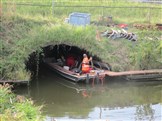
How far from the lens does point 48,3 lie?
29.0 meters

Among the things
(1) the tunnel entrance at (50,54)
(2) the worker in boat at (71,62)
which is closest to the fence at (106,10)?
(1) the tunnel entrance at (50,54)

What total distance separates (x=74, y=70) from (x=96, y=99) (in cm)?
330

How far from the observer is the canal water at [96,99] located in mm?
17125

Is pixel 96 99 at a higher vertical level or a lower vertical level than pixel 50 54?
lower

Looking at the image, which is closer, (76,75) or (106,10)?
(76,75)

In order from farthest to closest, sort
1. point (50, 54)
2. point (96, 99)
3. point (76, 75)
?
point (50, 54) → point (76, 75) → point (96, 99)

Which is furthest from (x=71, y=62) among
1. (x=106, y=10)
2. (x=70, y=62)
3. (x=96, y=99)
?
(x=106, y=10)

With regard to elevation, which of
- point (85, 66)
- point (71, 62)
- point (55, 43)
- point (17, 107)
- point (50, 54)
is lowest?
point (50, 54)

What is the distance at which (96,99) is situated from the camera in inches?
781

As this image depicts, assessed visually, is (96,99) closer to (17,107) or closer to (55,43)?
(55,43)

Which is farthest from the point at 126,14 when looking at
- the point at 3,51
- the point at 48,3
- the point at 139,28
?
the point at 3,51

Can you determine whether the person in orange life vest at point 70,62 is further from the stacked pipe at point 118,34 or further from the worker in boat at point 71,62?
the stacked pipe at point 118,34

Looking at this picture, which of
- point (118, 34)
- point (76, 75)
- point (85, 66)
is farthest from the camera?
point (118, 34)

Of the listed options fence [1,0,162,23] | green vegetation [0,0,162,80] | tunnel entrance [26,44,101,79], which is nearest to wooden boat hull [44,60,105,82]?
green vegetation [0,0,162,80]
